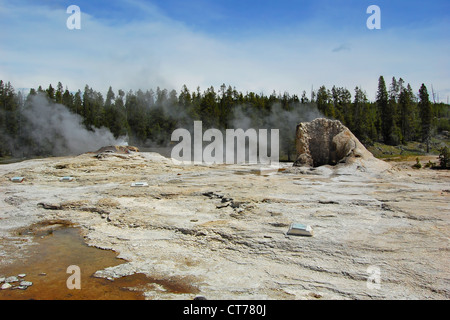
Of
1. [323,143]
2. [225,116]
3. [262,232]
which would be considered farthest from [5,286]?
[225,116]

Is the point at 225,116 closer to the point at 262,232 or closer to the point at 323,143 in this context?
the point at 323,143

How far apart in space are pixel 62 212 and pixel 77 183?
4495mm

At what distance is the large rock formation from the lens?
16.8m

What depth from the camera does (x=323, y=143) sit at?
18.0 meters

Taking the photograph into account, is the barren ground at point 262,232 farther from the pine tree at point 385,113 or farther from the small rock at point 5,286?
the pine tree at point 385,113

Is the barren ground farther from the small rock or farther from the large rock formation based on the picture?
the large rock formation

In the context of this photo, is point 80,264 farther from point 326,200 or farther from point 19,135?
point 19,135

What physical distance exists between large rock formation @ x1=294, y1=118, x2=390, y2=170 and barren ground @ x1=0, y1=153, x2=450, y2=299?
433cm

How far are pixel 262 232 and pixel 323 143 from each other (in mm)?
12364

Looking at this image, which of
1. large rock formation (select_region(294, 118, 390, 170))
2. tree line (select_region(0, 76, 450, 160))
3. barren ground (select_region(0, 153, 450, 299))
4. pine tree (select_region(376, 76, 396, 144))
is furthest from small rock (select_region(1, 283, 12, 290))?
pine tree (select_region(376, 76, 396, 144))

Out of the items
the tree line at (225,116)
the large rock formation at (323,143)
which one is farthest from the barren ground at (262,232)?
the tree line at (225,116)

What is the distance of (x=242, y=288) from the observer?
463 cm
